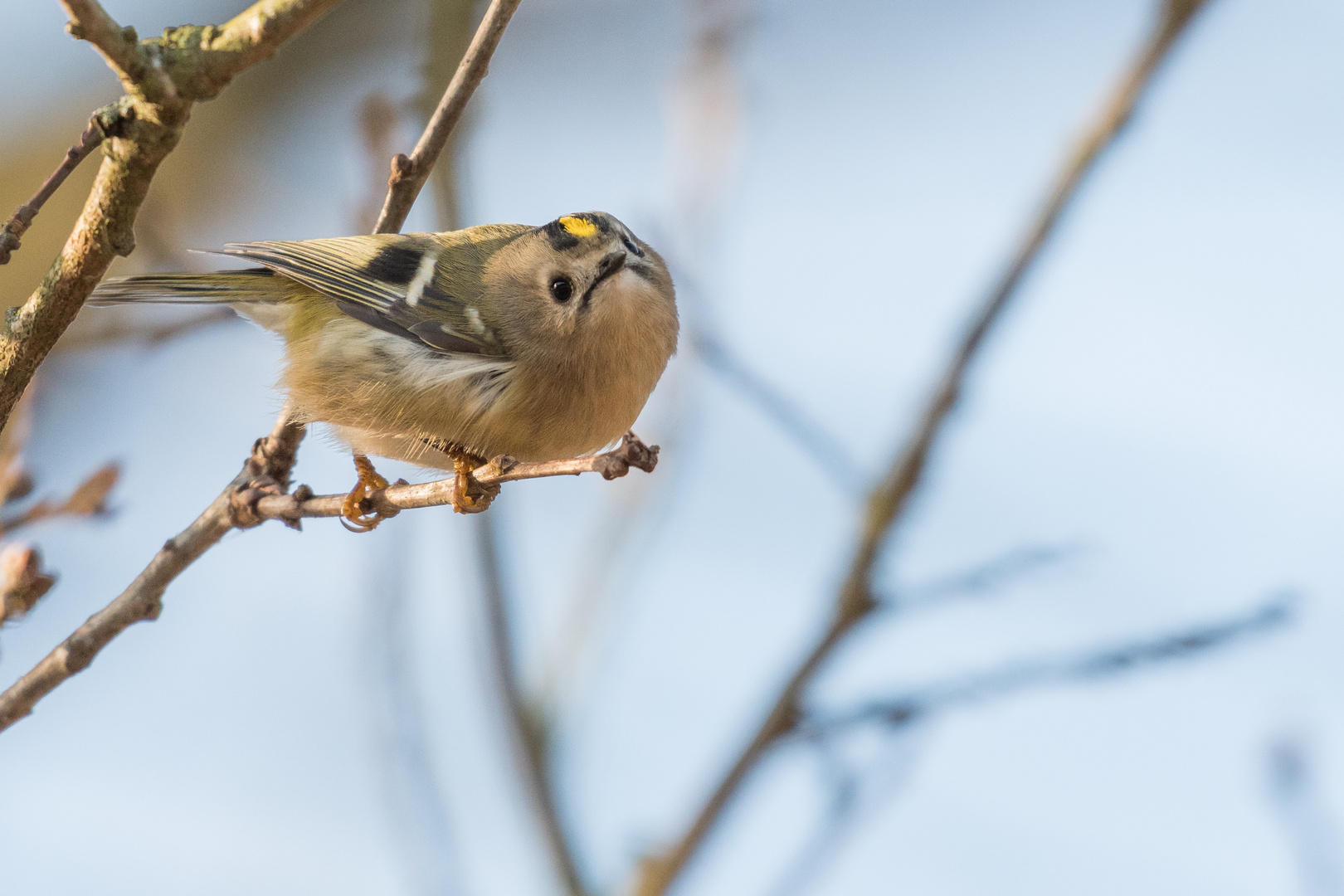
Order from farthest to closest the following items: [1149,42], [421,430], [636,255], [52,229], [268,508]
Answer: [52,229], [636,255], [421,430], [1149,42], [268,508]

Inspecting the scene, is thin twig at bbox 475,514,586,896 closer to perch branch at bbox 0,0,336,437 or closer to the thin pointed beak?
the thin pointed beak

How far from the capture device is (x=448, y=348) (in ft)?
6.61

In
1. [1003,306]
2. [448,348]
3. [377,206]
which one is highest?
[377,206]

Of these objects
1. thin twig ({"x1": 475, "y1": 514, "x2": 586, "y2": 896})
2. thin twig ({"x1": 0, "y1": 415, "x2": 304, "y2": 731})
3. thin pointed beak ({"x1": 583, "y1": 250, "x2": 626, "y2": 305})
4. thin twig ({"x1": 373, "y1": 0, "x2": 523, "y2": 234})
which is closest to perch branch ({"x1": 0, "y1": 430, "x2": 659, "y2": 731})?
thin twig ({"x1": 0, "y1": 415, "x2": 304, "y2": 731})

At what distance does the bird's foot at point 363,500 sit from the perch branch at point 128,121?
0.39 m

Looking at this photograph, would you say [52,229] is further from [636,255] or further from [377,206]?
[636,255]

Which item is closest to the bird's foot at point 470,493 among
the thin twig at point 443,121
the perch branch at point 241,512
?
the perch branch at point 241,512

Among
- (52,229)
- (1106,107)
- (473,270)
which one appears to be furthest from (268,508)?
(52,229)

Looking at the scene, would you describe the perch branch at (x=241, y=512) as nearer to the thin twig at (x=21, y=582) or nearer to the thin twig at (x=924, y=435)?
the thin twig at (x=21, y=582)

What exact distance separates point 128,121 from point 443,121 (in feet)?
1.52

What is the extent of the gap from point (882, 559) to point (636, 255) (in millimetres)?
689

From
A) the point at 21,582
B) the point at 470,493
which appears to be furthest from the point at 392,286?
the point at 21,582

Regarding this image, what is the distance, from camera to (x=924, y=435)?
1.74 metres

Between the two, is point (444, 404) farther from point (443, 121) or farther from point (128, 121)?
point (128, 121)
